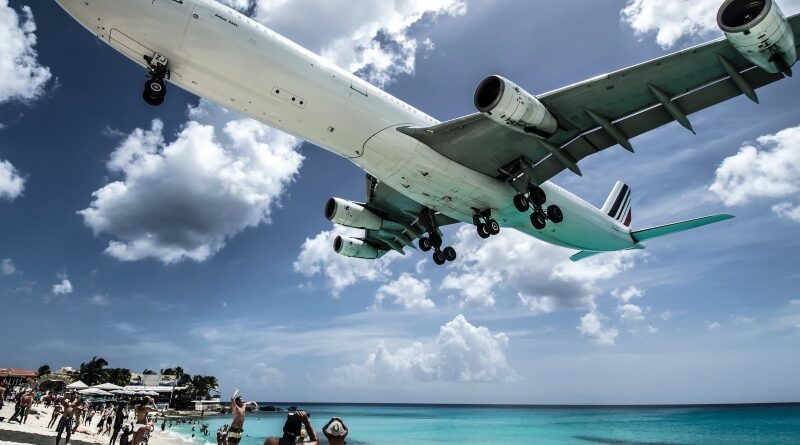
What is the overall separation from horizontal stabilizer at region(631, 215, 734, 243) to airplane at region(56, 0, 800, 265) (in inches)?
8.8

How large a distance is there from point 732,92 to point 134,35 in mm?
19024

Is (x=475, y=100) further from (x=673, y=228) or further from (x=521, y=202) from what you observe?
(x=673, y=228)

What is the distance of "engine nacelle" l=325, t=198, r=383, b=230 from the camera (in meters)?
23.4

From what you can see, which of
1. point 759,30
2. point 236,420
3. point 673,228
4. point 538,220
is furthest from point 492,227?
point 236,420

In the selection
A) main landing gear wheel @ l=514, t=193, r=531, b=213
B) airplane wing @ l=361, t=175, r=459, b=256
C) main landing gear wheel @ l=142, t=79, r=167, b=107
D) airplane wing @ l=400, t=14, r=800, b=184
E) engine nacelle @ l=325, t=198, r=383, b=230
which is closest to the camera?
main landing gear wheel @ l=142, t=79, r=167, b=107

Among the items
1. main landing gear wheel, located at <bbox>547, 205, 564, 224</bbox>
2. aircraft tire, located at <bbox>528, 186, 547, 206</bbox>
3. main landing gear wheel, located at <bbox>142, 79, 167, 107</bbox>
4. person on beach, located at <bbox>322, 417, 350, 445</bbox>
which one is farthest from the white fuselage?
person on beach, located at <bbox>322, 417, 350, 445</bbox>

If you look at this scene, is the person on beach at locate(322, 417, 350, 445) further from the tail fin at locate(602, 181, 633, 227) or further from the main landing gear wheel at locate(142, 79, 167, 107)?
the tail fin at locate(602, 181, 633, 227)

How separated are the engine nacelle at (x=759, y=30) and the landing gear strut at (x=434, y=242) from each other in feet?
48.3

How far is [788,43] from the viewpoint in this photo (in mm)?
12445

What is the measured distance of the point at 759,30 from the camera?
1205 centimetres

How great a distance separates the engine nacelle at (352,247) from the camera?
26.5 m

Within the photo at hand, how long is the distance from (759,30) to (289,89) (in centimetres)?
1333

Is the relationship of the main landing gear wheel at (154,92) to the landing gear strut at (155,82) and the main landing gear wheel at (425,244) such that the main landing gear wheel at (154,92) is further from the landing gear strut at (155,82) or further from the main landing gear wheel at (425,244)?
the main landing gear wheel at (425,244)

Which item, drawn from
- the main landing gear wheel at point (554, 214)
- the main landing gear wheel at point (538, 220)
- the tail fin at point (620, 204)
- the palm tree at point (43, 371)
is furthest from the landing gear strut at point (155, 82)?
the palm tree at point (43, 371)
